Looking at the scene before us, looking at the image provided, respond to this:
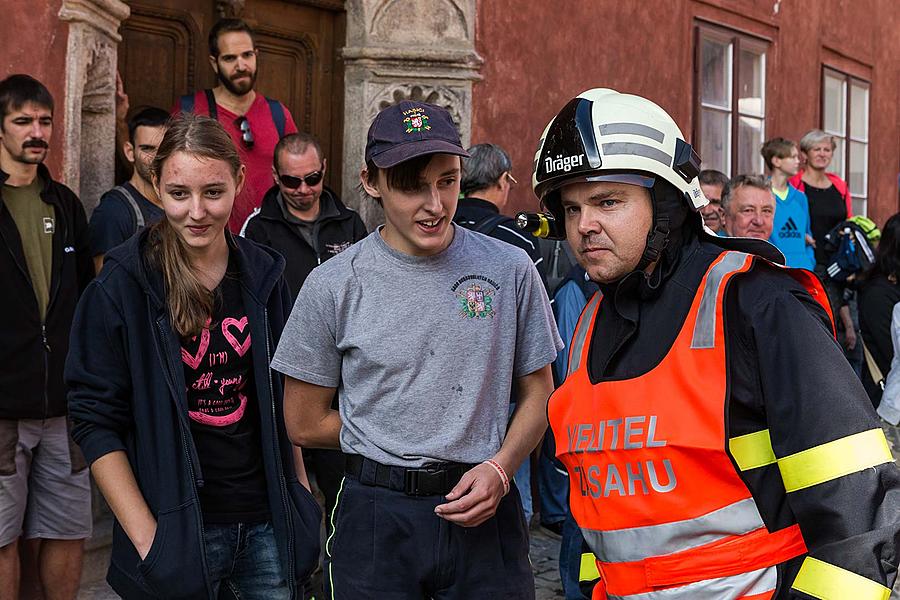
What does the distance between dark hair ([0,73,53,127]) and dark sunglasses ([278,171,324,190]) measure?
3.30 feet

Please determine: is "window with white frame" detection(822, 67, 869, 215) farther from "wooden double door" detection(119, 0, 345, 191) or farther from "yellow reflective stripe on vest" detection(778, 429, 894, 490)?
"yellow reflective stripe on vest" detection(778, 429, 894, 490)

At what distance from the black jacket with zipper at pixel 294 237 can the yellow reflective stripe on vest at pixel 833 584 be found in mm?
3246

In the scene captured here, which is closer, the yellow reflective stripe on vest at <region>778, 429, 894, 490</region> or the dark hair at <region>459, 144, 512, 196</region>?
the yellow reflective stripe on vest at <region>778, 429, 894, 490</region>

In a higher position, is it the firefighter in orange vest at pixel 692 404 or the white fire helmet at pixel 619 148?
the white fire helmet at pixel 619 148

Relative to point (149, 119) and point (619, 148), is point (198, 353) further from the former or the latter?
point (149, 119)

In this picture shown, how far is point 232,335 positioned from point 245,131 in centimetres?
262

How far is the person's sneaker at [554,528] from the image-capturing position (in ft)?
21.1

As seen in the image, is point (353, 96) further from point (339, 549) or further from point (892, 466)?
point (892, 466)

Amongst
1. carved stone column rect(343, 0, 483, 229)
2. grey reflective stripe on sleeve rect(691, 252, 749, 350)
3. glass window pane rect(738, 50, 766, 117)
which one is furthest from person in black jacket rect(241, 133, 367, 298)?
glass window pane rect(738, 50, 766, 117)

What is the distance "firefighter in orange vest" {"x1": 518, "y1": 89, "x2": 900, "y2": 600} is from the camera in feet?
6.12

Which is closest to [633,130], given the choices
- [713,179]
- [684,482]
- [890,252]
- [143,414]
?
[684,482]

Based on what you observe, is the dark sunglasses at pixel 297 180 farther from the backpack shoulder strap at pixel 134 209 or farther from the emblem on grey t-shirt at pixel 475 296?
the emblem on grey t-shirt at pixel 475 296

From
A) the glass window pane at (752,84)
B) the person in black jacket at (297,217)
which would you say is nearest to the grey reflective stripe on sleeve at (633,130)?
the person in black jacket at (297,217)

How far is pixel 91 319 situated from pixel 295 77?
13.1 ft
